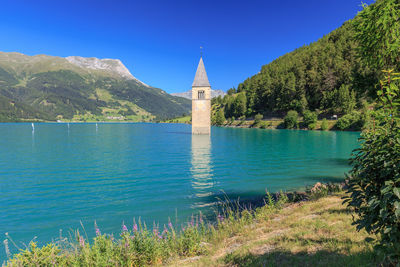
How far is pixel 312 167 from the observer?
3086 cm

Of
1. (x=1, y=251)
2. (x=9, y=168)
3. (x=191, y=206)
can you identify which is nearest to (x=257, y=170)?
(x=191, y=206)

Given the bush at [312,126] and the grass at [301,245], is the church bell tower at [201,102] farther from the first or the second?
the grass at [301,245]

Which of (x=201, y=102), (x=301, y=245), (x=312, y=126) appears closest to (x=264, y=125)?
(x=312, y=126)

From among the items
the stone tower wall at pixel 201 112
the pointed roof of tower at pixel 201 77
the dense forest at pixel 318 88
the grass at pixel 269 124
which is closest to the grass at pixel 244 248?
the stone tower wall at pixel 201 112

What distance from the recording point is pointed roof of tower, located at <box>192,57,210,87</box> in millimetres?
93606

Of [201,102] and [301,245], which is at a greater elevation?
[201,102]

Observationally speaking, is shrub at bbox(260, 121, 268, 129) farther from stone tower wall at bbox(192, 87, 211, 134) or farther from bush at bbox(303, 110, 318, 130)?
stone tower wall at bbox(192, 87, 211, 134)

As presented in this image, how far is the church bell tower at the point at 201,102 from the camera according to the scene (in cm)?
9262

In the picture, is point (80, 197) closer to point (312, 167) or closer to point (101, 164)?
point (101, 164)

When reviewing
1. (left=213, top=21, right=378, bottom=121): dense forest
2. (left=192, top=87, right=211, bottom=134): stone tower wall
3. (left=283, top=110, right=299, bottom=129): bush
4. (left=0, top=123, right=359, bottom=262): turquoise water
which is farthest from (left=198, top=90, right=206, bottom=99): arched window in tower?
(left=213, top=21, right=378, bottom=121): dense forest

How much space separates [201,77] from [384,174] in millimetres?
94518

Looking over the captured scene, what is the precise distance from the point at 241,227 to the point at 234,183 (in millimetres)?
13213

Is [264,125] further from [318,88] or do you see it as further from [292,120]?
[318,88]

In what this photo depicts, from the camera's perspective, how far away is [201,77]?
95000 millimetres
